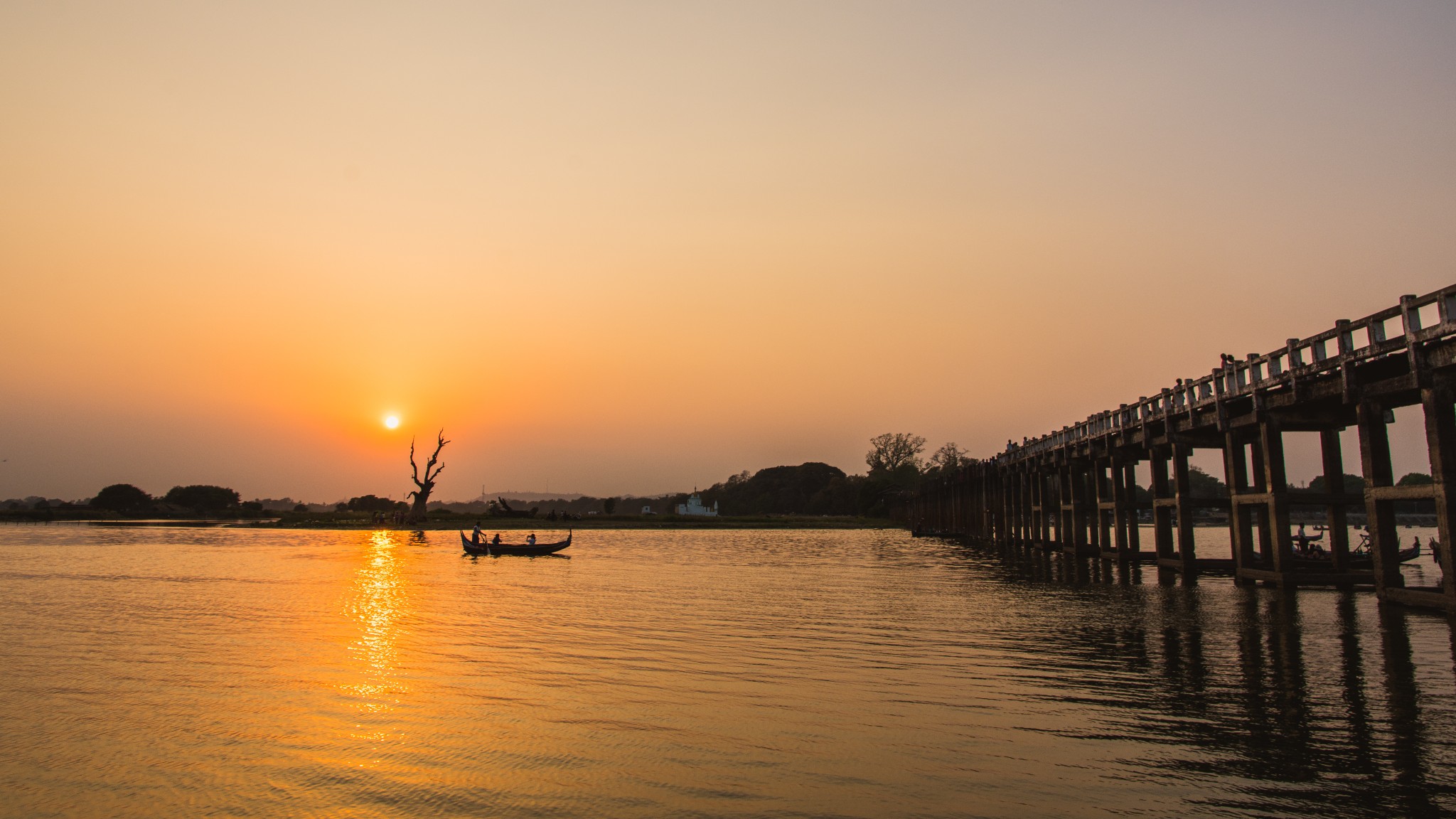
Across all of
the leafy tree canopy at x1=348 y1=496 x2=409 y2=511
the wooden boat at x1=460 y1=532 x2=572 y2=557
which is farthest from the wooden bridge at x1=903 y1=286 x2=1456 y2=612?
the leafy tree canopy at x1=348 y1=496 x2=409 y2=511

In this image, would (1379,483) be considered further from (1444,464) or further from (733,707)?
(733,707)

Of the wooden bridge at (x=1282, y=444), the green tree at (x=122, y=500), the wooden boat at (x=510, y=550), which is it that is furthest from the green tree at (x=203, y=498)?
the wooden bridge at (x=1282, y=444)

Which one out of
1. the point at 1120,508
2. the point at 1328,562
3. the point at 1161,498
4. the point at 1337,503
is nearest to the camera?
the point at 1337,503

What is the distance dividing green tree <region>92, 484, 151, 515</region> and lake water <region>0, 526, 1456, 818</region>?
15305 centimetres

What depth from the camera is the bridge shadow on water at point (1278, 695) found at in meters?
9.01

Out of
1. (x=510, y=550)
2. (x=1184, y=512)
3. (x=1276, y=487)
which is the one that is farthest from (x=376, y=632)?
(x=510, y=550)

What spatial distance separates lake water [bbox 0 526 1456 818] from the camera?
9.05 meters

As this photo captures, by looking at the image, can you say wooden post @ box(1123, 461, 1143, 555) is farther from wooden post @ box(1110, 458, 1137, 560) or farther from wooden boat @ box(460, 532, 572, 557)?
wooden boat @ box(460, 532, 572, 557)

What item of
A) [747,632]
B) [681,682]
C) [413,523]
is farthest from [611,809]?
[413,523]

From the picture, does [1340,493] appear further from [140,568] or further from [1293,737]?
[140,568]

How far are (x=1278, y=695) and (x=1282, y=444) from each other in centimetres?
1664

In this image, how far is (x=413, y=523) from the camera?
362ft

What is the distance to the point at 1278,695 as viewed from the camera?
1331 centimetres

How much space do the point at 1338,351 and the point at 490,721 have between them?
74.8ft
